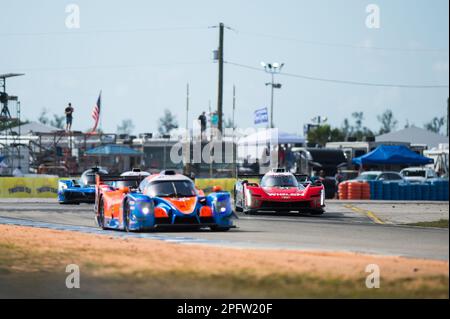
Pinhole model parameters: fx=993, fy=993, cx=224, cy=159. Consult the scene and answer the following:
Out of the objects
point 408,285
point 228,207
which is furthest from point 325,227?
point 408,285

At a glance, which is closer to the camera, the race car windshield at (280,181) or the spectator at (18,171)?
the race car windshield at (280,181)

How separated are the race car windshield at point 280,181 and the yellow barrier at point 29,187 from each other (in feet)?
58.0

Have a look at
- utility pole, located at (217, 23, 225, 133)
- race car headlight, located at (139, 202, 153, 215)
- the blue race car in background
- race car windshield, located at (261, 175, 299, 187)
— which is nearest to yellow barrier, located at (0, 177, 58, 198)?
the blue race car in background

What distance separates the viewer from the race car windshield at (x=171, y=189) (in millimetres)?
20688

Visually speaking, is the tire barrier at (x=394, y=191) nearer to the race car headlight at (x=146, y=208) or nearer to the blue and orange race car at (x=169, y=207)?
the blue and orange race car at (x=169, y=207)

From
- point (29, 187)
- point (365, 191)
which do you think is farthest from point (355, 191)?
point (29, 187)

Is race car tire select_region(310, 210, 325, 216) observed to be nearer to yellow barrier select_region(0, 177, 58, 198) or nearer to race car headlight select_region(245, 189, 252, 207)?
race car headlight select_region(245, 189, 252, 207)

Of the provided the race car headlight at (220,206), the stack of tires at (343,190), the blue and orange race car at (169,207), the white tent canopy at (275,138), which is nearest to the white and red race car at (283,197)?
the blue and orange race car at (169,207)

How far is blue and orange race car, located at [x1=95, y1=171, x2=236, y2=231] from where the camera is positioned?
1998 cm

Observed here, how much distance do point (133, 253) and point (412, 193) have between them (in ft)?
102

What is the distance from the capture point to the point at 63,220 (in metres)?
25.8

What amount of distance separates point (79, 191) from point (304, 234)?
56.9 feet

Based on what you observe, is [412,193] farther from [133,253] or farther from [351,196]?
[133,253]
